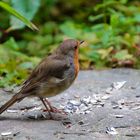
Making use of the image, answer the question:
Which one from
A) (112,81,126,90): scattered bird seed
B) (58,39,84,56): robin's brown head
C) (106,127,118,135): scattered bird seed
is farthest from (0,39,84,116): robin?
(112,81,126,90): scattered bird seed

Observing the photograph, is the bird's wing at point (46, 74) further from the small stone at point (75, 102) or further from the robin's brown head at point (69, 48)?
the small stone at point (75, 102)

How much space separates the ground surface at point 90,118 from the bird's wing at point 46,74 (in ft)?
0.91

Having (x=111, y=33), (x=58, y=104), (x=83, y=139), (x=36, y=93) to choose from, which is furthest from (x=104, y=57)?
(x=83, y=139)

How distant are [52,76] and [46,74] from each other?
0.06m

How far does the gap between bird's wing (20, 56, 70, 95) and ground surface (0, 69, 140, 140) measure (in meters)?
0.28

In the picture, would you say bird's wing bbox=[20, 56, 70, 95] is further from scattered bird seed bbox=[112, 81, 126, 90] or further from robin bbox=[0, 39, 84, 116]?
scattered bird seed bbox=[112, 81, 126, 90]

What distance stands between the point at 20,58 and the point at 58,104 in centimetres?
155

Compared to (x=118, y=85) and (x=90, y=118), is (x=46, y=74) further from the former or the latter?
(x=118, y=85)

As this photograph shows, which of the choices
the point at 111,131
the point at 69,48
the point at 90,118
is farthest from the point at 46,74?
the point at 111,131

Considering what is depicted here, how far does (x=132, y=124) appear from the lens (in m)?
4.75

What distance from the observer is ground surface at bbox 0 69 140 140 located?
4523 millimetres

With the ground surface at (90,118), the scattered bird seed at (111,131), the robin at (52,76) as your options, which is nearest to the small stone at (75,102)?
the ground surface at (90,118)

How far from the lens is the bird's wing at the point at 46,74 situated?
194 inches

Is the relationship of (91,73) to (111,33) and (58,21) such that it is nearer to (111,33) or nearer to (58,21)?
(111,33)
